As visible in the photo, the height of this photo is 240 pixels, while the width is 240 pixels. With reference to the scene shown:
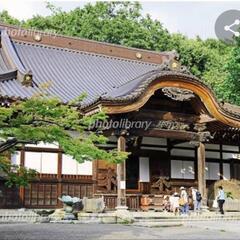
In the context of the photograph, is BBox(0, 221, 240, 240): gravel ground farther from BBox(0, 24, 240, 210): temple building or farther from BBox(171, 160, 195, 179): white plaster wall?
BBox(171, 160, 195, 179): white plaster wall

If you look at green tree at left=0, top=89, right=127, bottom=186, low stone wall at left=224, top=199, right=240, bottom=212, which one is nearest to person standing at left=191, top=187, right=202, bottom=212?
low stone wall at left=224, top=199, right=240, bottom=212

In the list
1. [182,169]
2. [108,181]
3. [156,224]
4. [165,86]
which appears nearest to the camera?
[156,224]

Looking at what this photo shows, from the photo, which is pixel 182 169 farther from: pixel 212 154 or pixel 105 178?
pixel 105 178

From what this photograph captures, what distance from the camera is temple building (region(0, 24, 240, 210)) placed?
729 inches

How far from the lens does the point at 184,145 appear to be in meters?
23.2

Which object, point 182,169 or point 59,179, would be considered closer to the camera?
point 59,179

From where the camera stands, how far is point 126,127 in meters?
18.7

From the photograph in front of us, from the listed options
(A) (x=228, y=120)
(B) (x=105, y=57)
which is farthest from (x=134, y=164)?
(B) (x=105, y=57)

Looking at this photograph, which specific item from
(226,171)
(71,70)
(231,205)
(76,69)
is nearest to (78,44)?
(76,69)

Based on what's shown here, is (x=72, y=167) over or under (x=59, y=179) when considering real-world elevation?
over

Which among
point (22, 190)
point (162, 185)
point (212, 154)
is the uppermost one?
point (212, 154)

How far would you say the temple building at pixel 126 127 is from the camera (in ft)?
60.7

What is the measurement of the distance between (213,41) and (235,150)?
31517 mm

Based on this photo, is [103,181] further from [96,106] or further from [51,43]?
[51,43]
